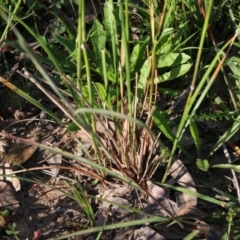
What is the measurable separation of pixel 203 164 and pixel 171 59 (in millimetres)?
341

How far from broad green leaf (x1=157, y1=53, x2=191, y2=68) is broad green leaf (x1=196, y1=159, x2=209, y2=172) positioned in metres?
0.31

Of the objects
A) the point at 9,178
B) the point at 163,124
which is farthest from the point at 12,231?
the point at 163,124

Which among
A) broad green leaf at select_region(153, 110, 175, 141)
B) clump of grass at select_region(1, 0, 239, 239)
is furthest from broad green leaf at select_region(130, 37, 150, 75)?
broad green leaf at select_region(153, 110, 175, 141)

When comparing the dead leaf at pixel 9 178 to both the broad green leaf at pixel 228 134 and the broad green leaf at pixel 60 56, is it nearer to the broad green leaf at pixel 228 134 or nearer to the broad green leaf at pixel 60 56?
the broad green leaf at pixel 60 56

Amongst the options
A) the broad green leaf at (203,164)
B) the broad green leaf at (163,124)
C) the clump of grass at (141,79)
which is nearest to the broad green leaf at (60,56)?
the clump of grass at (141,79)

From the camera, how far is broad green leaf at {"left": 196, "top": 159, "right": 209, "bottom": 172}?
1487 millimetres

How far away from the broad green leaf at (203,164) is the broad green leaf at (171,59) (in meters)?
0.31

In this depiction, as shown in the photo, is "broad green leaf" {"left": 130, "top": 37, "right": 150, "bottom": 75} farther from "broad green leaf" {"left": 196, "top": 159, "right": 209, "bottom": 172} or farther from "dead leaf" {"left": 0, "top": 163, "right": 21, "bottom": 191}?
"dead leaf" {"left": 0, "top": 163, "right": 21, "bottom": 191}

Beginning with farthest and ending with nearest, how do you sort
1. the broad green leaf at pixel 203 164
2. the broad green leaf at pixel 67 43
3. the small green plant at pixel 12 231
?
the broad green leaf at pixel 67 43 < the broad green leaf at pixel 203 164 < the small green plant at pixel 12 231

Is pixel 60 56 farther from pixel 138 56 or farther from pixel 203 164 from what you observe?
pixel 203 164

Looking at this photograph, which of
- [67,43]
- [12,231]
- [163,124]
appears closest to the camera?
[12,231]

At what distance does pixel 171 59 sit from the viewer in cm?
155

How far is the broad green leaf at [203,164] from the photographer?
4.88ft

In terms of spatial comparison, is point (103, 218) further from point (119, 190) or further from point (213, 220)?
point (213, 220)
